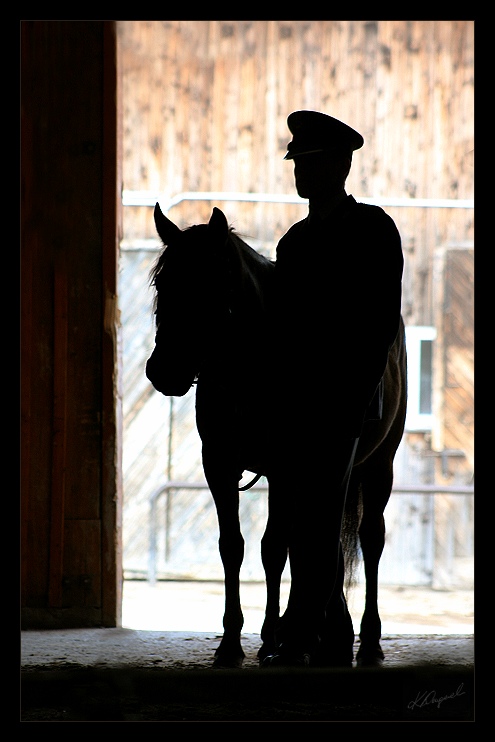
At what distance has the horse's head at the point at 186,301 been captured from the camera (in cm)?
208

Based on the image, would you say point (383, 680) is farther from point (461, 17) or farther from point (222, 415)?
point (461, 17)

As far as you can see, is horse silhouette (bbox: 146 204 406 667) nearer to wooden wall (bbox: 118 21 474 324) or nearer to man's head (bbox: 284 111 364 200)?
man's head (bbox: 284 111 364 200)

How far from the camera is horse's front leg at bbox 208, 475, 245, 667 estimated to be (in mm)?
2459

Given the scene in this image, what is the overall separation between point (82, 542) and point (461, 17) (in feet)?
7.52

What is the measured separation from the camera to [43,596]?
3.33m

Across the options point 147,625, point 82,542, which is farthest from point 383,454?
point 147,625

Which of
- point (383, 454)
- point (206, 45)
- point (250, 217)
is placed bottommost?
point (383, 454)

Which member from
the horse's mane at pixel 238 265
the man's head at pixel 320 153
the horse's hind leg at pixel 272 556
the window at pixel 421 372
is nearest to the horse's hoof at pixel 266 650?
the horse's hind leg at pixel 272 556

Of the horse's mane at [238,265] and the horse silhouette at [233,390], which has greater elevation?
the horse's mane at [238,265]

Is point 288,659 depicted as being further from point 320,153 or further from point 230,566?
point 320,153

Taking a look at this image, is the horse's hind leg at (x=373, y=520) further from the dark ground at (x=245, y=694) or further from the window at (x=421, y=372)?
the window at (x=421, y=372)

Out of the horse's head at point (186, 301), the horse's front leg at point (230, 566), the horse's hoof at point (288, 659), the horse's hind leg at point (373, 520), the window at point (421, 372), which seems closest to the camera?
the horse's head at point (186, 301)

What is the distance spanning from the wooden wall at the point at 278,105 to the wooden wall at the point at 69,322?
2910 mm
